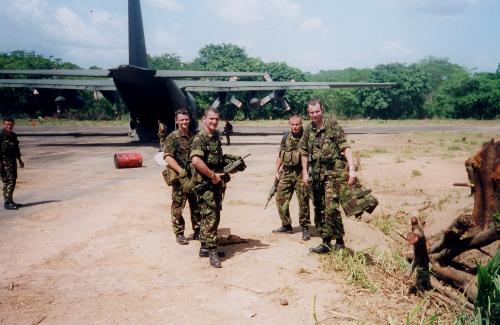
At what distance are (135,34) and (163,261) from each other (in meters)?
18.2

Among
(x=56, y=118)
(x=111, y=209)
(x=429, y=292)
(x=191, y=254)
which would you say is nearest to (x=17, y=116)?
(x=56, y=118)

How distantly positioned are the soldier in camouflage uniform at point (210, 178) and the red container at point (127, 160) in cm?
954

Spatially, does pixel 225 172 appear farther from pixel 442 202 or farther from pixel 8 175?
pixel 442 202

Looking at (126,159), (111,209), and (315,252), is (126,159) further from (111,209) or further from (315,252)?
(315,252)

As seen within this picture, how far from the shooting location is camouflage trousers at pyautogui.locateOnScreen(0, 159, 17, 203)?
29.5ft

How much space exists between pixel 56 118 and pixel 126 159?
4186 centimetres

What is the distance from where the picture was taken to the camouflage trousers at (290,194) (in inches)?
282

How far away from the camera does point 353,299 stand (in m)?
4.74

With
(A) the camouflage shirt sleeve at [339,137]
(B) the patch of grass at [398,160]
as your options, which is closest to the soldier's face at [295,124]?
(A) the camouflage shirt sleeve at [339,137]

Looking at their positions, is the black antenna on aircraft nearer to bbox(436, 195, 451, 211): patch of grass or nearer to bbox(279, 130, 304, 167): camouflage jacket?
bbox(279, 130, 304, 167): camouflage jacket

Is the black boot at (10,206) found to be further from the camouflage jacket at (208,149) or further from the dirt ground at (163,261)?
the camouflage jacket at (208,149)

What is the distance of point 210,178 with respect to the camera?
5703 mm

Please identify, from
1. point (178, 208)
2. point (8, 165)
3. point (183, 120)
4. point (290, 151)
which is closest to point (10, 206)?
point (8, 165)

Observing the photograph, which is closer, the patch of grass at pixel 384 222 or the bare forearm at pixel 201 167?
the bare forearm at pixel 201 167
